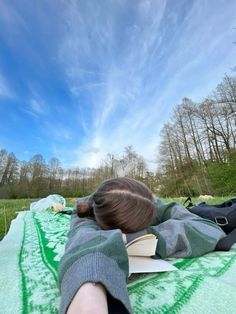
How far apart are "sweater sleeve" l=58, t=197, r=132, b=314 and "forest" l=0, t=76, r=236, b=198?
519 inches

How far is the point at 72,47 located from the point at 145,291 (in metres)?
9.97

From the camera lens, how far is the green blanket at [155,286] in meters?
0.72

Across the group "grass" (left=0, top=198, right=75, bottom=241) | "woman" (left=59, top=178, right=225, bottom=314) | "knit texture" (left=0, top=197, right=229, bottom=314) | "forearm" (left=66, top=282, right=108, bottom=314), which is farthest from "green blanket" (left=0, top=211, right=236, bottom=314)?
"grass" (left=0, top=198, right=75, bottom=241)

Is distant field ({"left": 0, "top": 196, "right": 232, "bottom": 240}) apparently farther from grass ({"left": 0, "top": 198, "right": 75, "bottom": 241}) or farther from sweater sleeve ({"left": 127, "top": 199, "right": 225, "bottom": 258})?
sweater sleeve ({"left": 127, "top": 199, "right": 225, "bottom": 258})

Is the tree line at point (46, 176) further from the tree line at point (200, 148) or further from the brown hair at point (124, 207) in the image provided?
the brown hair at point (124, 207)

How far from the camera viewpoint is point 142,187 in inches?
46.2

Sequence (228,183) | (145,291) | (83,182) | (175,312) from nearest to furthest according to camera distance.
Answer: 1. (175,312)
2. (145,291)
3. (228,183)
4. (83,182)

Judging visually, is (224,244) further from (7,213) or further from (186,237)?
(7,213)

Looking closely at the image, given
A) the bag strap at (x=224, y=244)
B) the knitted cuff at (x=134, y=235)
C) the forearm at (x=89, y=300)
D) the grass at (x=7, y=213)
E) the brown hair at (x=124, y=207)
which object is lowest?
the forearm at (x=89, y=300)

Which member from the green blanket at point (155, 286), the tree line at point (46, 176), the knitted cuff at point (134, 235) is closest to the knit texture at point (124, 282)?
the green blanket at point (155, 286)

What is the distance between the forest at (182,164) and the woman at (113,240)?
A: 1271cm

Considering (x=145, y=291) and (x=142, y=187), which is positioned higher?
(x=142, y=187)

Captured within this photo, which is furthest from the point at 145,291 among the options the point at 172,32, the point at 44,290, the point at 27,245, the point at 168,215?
the point at 172,32

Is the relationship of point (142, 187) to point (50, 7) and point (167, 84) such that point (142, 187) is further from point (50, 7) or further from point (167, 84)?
point (167, 84)
